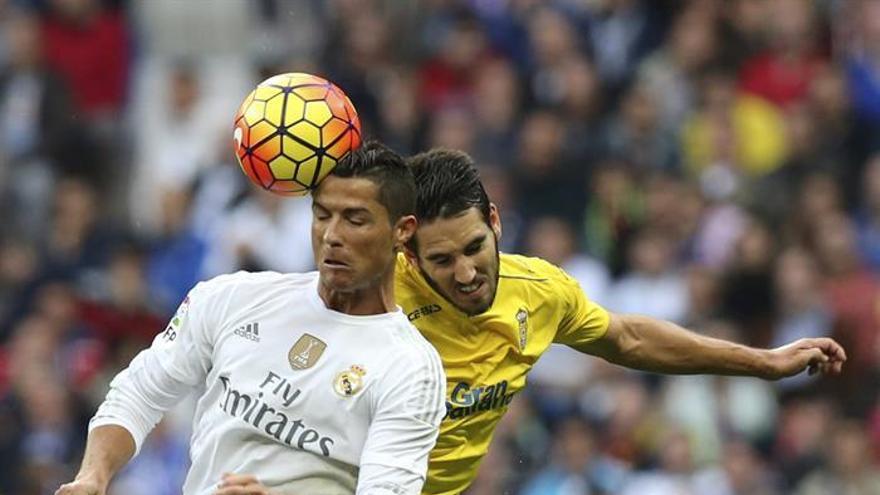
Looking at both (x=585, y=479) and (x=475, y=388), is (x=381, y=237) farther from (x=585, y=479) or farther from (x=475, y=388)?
(x=585, y=479)

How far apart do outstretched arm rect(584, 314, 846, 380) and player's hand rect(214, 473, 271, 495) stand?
7.24 ft

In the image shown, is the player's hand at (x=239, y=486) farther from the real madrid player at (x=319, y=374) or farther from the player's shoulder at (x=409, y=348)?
the player's shoulder at (x=409, y=348)

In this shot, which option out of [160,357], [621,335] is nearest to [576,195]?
[621,335]

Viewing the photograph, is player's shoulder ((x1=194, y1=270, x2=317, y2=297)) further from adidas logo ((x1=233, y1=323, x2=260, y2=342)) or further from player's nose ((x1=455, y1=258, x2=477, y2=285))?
player's nose ((x1=455, y1=258, x2=477, y2=285))

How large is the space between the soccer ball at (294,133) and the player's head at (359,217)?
71 mm

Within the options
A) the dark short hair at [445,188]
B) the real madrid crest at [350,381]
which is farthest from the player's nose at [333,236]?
the dark short hair at [445,188]

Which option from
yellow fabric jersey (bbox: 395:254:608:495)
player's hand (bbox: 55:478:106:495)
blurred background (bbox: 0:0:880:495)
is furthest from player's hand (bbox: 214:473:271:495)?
blurred background (bbox: 0:0:880:495)

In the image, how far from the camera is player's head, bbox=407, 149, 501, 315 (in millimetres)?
7434

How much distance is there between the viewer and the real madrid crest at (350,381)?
671 centimetres

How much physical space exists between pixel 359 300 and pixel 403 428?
499 mm

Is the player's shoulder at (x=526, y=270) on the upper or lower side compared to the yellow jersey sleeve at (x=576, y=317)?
upper

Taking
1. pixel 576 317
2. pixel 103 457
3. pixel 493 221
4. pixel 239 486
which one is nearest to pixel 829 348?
pixel 576 317

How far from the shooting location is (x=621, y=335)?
27.1 feet

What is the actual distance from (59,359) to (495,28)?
14.1 feet
